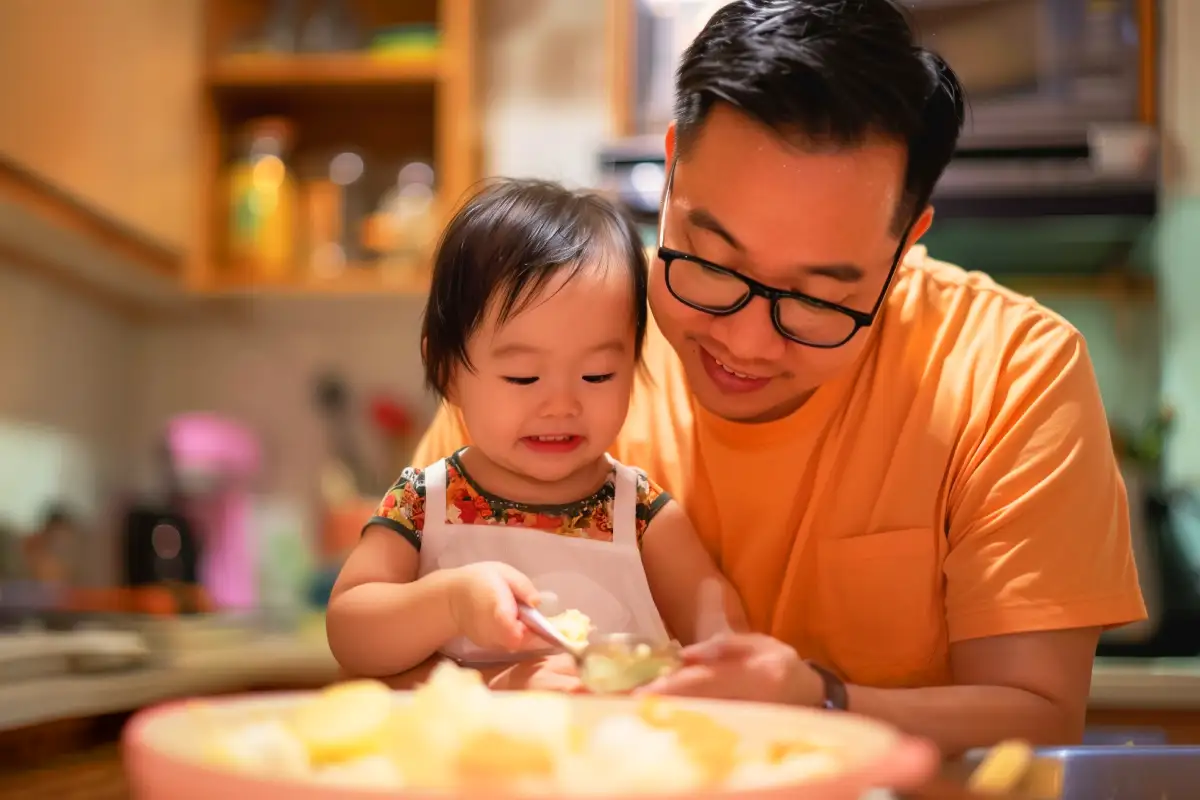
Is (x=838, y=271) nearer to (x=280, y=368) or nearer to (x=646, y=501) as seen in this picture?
(x=646, y=501)

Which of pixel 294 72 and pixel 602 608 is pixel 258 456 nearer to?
pixel 294 72

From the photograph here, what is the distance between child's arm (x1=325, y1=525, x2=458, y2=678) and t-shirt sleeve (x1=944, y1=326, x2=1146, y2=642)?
482 mm

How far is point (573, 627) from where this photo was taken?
2.64 ft

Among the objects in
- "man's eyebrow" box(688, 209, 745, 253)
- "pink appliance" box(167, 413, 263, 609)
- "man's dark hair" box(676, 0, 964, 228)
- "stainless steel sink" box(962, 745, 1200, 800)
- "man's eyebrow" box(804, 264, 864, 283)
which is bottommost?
"pink appliance" box(167, 413, 263, 609)

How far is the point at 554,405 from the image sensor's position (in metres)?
0.99

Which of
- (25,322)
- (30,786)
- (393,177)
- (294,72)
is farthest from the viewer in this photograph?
(393,177)

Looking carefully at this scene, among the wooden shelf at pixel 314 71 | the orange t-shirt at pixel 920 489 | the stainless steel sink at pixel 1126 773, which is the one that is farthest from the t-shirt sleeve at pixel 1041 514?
the wooden shelf at pixel 314 71

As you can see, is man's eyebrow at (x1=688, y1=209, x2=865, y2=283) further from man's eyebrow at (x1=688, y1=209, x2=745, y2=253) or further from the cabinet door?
the cabinet door

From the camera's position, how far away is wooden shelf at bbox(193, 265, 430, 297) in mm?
2467

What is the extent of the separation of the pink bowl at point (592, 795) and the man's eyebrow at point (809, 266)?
0.48 metres

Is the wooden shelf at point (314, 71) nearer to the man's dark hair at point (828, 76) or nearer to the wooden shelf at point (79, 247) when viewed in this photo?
the wooden shelf at point (79, 247)

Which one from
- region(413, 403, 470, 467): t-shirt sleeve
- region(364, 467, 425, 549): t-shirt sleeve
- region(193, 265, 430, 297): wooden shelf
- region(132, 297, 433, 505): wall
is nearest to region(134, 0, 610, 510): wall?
region(132, 297, 433, 505): wall

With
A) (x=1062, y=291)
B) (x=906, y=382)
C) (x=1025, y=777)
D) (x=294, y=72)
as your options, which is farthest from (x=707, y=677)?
(x=294, y=72)

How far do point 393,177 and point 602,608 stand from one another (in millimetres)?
1952
